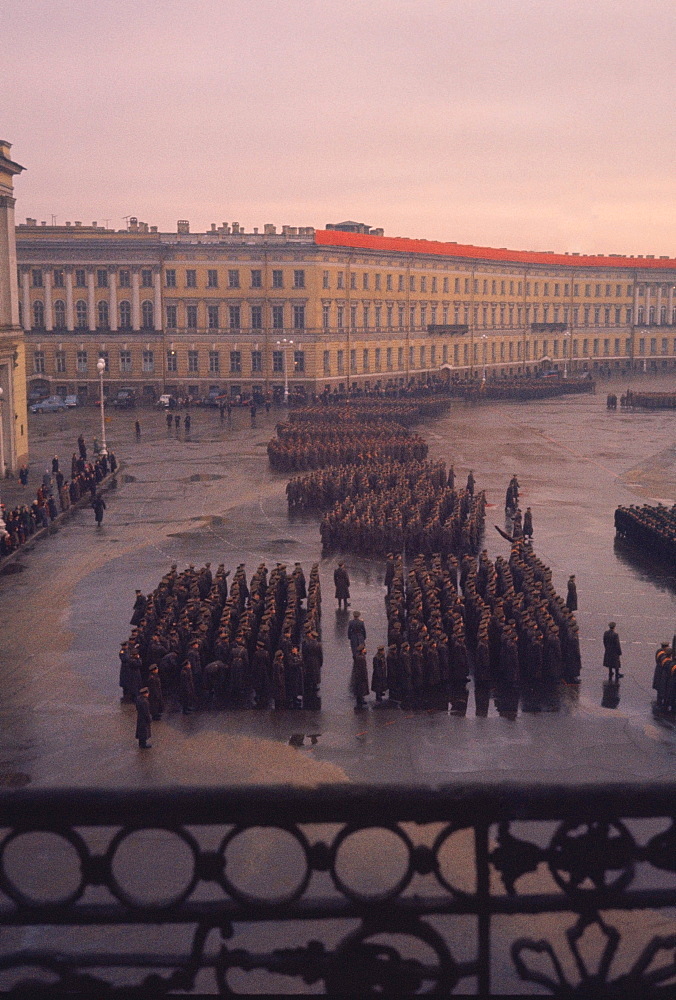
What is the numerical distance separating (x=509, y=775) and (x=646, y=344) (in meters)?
121

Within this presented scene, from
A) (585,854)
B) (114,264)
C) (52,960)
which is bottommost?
(52,960)

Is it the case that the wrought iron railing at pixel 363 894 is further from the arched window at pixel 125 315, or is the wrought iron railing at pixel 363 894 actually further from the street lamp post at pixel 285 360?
the arched window at pixel 125 315

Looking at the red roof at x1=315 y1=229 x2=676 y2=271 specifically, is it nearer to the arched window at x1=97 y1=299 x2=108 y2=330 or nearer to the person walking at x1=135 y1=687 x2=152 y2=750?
the arched window at x1=97 y1=299 x2=108 y2=330

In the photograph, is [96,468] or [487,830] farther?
[96,468]

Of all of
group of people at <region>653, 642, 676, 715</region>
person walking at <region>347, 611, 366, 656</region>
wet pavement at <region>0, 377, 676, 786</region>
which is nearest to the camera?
wet pavement at <region>0, 377, 676, 786</region>

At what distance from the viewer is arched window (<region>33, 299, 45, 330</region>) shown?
271 feet

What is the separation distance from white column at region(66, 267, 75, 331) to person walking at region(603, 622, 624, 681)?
70699 millimetres

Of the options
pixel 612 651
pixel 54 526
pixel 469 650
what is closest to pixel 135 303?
pixel 54 526

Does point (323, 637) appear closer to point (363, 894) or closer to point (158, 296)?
point (363, 894)

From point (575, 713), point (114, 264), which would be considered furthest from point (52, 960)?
point (114, 264)

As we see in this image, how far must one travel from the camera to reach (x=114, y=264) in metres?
82.0

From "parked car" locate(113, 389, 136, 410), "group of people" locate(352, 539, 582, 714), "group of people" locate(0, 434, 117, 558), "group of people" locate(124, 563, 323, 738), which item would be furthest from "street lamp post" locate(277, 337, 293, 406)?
"group of people" locate(124, 563, 323, 738)

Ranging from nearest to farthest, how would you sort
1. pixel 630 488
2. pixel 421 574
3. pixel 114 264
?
pixel 421 574 < pixel 630 488 < pixel 114 264

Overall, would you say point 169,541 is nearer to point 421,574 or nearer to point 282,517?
point 282,517
